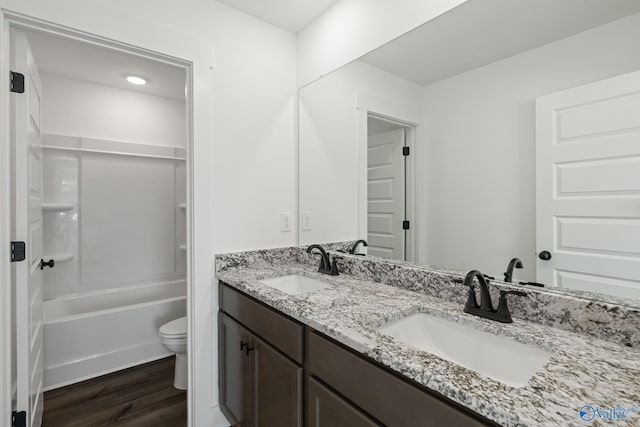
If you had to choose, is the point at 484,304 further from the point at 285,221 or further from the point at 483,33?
the point at 285,221

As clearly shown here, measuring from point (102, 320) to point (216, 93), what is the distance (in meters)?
1.93

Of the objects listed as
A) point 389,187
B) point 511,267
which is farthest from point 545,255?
point 389,187

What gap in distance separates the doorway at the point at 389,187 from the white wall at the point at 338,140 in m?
0.06

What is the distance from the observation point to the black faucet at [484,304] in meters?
0.99

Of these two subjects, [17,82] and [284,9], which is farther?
[284,9]

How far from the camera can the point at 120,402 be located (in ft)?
6.36

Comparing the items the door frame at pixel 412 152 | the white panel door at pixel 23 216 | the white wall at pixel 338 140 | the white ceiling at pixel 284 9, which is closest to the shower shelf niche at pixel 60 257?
the white panel door at pixel 23 216

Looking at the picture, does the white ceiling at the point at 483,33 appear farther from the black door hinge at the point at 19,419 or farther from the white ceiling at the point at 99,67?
the black door hinge at the point at 19,419

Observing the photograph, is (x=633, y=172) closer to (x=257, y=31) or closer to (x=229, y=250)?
(x=229, y=250)

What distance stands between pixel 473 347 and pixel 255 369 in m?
0.92

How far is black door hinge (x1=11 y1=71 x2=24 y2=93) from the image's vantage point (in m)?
1.30

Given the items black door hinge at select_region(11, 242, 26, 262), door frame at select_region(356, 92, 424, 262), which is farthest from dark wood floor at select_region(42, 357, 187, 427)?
door frame at select_region(356, 92, 424, 262)

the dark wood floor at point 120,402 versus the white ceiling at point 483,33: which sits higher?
the white ceiling at point 483,33

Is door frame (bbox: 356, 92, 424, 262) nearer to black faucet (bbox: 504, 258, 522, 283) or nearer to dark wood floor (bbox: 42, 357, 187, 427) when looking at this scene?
black faucet (bbox: 504, 258, 522, 283)
